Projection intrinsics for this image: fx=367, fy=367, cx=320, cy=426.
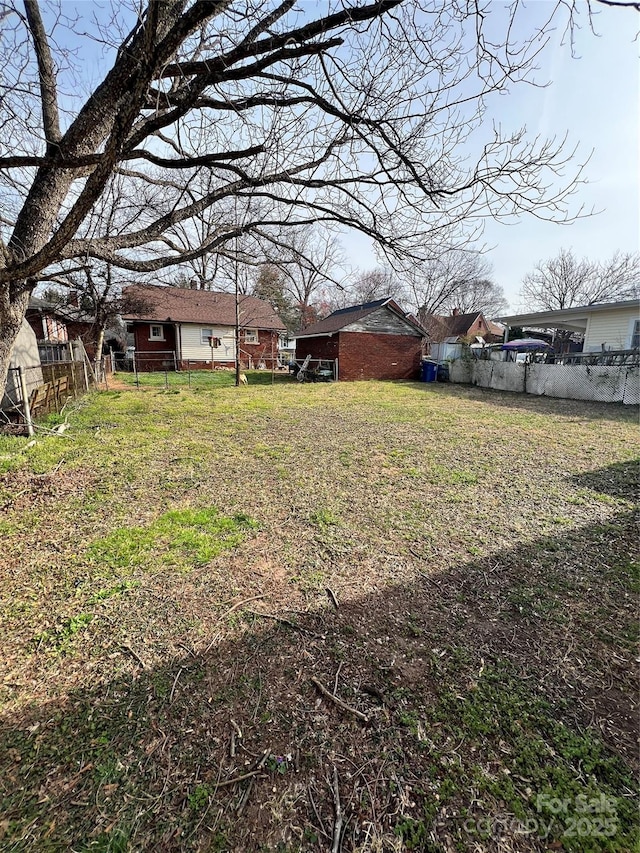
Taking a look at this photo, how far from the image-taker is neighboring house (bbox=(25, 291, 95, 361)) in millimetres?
11133

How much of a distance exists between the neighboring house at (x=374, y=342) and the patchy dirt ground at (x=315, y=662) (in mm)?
13398

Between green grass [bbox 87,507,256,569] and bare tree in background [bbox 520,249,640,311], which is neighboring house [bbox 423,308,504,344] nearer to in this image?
bare tree in background [bbox 520,249,640,311]

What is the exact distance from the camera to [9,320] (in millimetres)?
3303

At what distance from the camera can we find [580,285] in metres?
33.9

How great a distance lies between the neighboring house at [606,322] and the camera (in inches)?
539

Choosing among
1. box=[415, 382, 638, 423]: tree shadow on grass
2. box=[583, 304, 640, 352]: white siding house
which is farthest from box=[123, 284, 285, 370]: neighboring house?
box=[583, 304, 640, 352]: white siding house

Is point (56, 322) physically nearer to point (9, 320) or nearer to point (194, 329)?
point (194, 329)

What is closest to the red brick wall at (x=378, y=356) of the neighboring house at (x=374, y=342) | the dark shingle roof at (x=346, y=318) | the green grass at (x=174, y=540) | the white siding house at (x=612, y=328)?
the neighboring house at (x=374, y=342)

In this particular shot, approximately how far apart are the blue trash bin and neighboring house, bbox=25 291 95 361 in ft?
49.7

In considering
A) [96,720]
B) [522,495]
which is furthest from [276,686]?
[522,495]

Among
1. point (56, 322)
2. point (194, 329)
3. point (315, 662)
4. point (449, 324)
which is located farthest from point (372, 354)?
point (449, 324)

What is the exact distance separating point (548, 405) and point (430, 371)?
306 inches

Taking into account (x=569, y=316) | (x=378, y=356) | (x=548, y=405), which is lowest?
(x=548, y=405)

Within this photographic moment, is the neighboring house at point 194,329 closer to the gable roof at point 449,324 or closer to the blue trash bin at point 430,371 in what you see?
the blue trash bin at point 430,371
